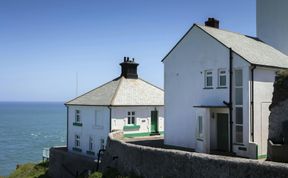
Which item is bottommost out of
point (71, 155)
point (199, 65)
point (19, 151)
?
point (19, 151)

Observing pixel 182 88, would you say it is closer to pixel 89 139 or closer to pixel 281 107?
pixel 281 107

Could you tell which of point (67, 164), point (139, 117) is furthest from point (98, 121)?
point (67, 164)

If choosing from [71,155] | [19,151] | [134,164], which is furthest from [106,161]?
[19,151]

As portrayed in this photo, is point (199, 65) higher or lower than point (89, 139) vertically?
higher

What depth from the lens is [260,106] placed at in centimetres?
1848

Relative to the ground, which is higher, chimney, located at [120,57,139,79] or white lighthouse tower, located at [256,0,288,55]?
white lighthouse tower, located at [256,0,288,55]

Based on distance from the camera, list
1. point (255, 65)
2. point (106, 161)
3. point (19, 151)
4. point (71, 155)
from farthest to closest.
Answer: point (19, 151) → point (71, 155) → point (106, 161) → point (255, 65)

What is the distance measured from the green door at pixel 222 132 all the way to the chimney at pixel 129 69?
15887mm

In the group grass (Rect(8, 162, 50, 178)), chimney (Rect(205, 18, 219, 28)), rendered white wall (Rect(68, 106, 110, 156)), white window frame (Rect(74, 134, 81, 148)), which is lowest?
grass (Rect(8, 162, 50, 178))

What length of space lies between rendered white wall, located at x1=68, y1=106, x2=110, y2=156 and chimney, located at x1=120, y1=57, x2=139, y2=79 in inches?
215

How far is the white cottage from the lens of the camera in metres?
18.2

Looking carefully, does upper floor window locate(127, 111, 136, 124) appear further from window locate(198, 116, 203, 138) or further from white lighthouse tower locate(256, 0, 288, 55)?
white lighthouse tower locate(256, 0, 288, 55)

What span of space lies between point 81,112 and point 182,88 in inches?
536

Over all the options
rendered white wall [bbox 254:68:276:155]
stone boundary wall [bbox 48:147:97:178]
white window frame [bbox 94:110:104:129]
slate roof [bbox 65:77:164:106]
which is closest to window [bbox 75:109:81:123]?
slate roof [bbox 65:77:164:106]
